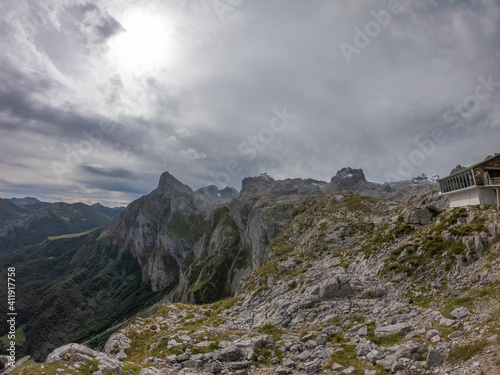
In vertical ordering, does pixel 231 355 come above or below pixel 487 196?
below

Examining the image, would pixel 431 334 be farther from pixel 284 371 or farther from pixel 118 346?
pixel 118 346

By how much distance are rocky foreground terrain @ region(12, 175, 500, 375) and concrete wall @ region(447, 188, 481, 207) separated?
3289 mm

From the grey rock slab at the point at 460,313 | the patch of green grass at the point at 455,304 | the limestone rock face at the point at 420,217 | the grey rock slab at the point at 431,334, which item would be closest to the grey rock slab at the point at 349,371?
the grey rock slab at the point at 431,334

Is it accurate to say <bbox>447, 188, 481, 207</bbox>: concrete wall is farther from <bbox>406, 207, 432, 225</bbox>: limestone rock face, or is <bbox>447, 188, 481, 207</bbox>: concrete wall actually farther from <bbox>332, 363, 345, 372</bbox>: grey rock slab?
<bbox>332, 363, 345, 372</bbox>: grey rock slab

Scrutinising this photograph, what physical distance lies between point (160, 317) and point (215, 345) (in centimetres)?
2270

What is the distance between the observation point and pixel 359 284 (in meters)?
31.4

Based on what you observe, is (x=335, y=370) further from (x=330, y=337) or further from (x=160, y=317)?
(x=160, y=317)

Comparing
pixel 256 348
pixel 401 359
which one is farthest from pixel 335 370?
pixel 256 348

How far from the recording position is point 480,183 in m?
35.7

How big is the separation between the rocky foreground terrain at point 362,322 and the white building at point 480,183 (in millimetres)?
3998

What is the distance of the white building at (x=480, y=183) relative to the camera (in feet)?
114

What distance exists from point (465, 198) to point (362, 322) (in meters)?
30.7

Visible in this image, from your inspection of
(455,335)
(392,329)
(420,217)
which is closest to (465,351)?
(455,335)

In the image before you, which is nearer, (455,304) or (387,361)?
(387,361)
